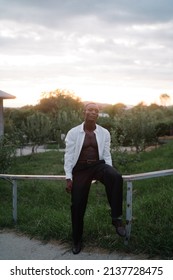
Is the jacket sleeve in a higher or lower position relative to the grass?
higher

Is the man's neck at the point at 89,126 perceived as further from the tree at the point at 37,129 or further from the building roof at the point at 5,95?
the tree at the point at 37,129

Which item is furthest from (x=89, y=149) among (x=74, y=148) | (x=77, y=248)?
(x=77, y=248)

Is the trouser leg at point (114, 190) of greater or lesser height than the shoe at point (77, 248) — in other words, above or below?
above

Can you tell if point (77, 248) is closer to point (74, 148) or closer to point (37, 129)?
point (74, 148)

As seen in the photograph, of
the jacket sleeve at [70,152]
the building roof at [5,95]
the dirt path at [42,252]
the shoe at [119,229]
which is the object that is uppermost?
the building roof at [5,95]

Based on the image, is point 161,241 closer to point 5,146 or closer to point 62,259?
point 62,259

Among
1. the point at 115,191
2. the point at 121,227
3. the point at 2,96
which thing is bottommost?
the point at 121,227

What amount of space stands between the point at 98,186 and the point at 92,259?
233 inches

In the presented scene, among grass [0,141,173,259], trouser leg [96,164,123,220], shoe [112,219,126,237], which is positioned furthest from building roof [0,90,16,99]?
shoe [112,219,126,237]

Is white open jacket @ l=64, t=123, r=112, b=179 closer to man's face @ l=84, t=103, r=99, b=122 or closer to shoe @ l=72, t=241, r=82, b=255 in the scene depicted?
man's face @ l=84, t=103, r=99, b=122

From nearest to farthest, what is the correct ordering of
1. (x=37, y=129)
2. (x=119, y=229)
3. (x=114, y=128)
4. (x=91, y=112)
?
(x=119, y=229), (x=91, y=112), (x=114, y=128), (x=37, y=129)

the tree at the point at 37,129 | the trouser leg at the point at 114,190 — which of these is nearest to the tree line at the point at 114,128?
the tree at the point at 37,129

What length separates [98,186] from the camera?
1021cm
